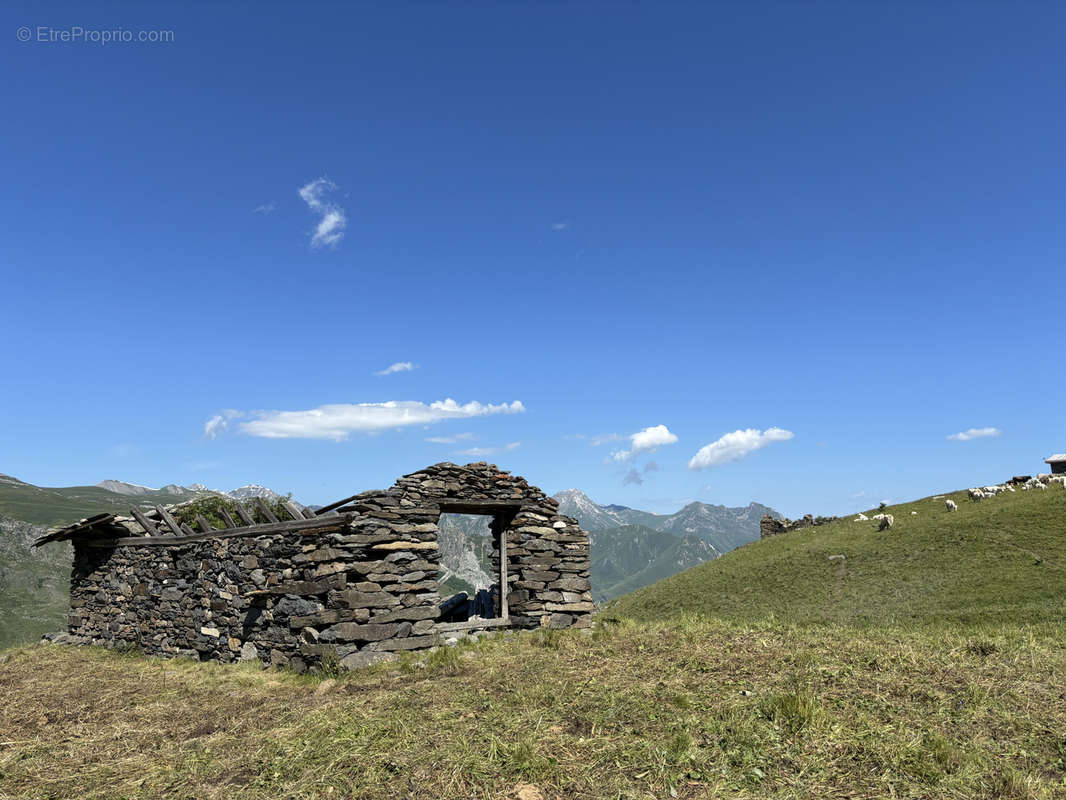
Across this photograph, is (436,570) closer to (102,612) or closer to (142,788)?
(142,788)

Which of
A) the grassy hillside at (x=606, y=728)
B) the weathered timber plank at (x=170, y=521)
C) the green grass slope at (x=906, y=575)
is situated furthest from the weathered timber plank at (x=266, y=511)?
the green grass slope at (x=906, y=575)

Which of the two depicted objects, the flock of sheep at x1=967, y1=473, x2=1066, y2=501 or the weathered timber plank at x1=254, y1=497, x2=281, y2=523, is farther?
the flock of sheep at x1=967, y1=473, x2=1066, y2=501

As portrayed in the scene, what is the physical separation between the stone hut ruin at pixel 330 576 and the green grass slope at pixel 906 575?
23.4ft

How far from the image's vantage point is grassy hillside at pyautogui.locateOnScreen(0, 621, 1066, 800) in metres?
6.34

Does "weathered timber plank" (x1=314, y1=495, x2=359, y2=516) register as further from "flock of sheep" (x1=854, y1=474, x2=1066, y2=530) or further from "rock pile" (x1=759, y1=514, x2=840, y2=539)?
"rock pile" (x1=759, y1=514, x2=840, y2=539)

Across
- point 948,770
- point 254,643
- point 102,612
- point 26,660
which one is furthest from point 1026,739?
point 102,612

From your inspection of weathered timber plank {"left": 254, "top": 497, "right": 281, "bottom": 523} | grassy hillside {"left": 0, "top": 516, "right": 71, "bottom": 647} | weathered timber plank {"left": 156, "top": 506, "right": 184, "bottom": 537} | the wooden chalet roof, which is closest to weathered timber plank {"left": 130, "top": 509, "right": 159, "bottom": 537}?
the wooden chalet roof

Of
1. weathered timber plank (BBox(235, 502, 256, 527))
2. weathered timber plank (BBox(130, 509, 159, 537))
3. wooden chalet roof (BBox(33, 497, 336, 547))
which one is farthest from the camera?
weathered timber plank (BBox(130, 509, 159, 537))

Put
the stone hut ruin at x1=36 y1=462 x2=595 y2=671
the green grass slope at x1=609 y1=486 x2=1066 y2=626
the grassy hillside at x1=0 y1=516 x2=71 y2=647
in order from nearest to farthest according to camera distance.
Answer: the stone hut ruin at x1=36 y1=462 x2=595 y2=671 < the green grass slope at x1=609 y1=486 x2=1066 y2=626 < the grassy hillside at x1=0 y1=516 x2=71 y2=647

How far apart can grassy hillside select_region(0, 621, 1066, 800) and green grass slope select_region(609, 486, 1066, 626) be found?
757cm

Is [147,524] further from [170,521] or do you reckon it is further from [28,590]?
[28,590]

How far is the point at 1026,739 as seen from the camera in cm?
694

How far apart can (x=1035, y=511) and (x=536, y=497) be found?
2434cm

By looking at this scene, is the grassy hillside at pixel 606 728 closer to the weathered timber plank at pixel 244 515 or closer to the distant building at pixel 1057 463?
the weathered timber plank at pixel 244 515
